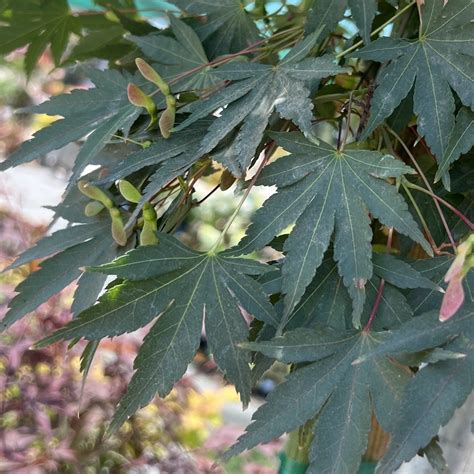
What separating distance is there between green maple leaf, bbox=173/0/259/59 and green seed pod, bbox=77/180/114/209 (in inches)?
6.4

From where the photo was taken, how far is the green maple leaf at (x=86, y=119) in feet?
1.38

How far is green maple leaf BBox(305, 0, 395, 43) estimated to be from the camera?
0.41 m

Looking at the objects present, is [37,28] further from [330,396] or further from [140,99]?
[330,396]

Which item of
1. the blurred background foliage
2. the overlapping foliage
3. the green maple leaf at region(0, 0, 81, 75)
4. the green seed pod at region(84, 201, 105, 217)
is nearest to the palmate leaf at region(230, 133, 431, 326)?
the overlapping foliage

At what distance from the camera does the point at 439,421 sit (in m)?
0.30

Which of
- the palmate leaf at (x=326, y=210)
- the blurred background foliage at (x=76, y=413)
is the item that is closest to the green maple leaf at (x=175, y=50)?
the palmate leaf at (x=326, y=210)

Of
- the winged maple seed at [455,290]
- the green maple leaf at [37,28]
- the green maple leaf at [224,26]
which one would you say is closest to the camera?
the winged maple seed at [455,290]

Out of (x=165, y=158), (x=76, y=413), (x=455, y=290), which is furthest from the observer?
(x=76, y=413)

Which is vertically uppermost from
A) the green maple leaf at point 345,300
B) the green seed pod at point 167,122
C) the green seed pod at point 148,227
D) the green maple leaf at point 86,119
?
the green maple leaf at point 86,119

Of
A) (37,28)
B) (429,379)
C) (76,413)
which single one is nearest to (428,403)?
(429,379)

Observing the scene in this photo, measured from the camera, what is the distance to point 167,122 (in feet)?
1.31

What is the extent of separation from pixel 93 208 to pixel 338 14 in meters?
0.20

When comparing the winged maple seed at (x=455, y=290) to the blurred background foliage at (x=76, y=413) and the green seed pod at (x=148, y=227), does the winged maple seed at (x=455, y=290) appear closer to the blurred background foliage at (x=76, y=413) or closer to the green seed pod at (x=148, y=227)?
the green seed pod at (x=148, y=227)

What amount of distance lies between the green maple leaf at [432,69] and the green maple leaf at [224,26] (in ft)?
0.44
